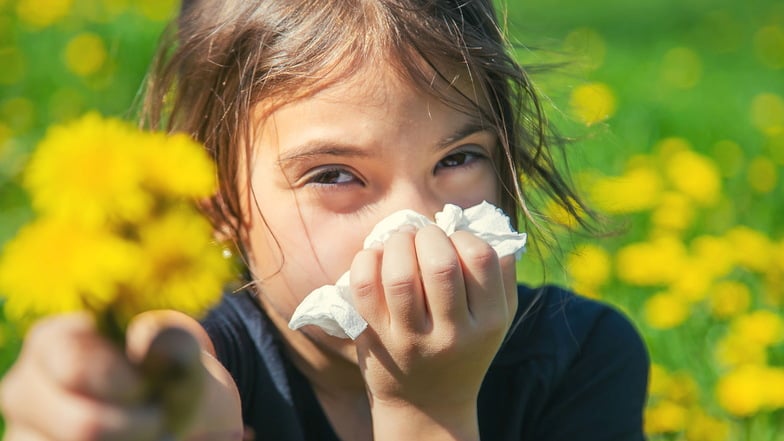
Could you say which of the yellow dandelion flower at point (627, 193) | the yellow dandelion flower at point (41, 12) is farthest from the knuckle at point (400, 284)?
the yellow dandelion flower at point (41, 12)

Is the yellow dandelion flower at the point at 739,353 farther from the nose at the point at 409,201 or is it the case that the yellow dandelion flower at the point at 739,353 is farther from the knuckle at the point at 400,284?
the knuckle at the point at 400,284

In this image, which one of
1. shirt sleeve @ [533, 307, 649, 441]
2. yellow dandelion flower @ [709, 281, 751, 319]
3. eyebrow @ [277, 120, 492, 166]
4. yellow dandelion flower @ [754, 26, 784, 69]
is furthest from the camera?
yellow dandelion flower @ [754, 26, 784, 69]

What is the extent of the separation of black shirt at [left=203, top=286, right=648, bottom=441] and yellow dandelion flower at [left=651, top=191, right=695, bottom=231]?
39.0 inches

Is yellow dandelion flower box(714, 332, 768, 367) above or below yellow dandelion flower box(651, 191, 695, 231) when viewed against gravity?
below

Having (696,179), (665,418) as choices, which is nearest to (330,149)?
(665,418)

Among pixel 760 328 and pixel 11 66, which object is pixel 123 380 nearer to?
pixel 760 328

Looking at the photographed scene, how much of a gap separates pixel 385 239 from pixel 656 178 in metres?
1.91

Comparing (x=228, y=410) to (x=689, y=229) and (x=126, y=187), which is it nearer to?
(x=126, y=187)

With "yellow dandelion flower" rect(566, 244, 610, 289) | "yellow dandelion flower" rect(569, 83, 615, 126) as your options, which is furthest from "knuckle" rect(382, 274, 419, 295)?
"yellow dandelion flower" rect(569, 83, 615, 126)

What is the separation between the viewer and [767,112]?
13.5ft

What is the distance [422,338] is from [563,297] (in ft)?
2.47

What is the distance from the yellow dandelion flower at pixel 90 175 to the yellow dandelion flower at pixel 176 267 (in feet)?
0.06

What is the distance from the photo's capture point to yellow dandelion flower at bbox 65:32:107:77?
13.0 ft

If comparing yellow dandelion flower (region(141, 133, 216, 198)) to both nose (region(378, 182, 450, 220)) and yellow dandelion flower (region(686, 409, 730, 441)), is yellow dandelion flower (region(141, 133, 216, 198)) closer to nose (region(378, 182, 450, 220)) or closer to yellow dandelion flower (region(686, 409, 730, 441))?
nose (region(378, 182, 450, 220))
